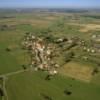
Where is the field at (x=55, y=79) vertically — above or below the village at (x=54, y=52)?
below

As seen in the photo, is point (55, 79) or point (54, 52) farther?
point (54, 52)

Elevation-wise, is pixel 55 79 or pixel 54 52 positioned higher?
pixel 54 52

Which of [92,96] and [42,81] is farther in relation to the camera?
[42,81]

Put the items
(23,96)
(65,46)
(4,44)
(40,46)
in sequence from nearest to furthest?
(23,96)
(40,46)
(65,46)
(4,44)

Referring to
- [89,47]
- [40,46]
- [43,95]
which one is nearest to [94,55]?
[89,47]

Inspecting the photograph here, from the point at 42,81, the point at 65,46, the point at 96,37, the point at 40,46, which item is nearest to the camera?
the point at 42,81

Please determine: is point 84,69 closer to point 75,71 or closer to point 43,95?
point 75,71

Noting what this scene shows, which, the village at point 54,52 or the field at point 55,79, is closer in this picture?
the field at point 55,79

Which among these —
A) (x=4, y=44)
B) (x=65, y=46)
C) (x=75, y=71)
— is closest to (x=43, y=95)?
(x=75, y=71)

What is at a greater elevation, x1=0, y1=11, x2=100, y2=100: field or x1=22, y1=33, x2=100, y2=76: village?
x1=22, y1=33, x2=100, y2=76: village

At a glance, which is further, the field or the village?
the village
